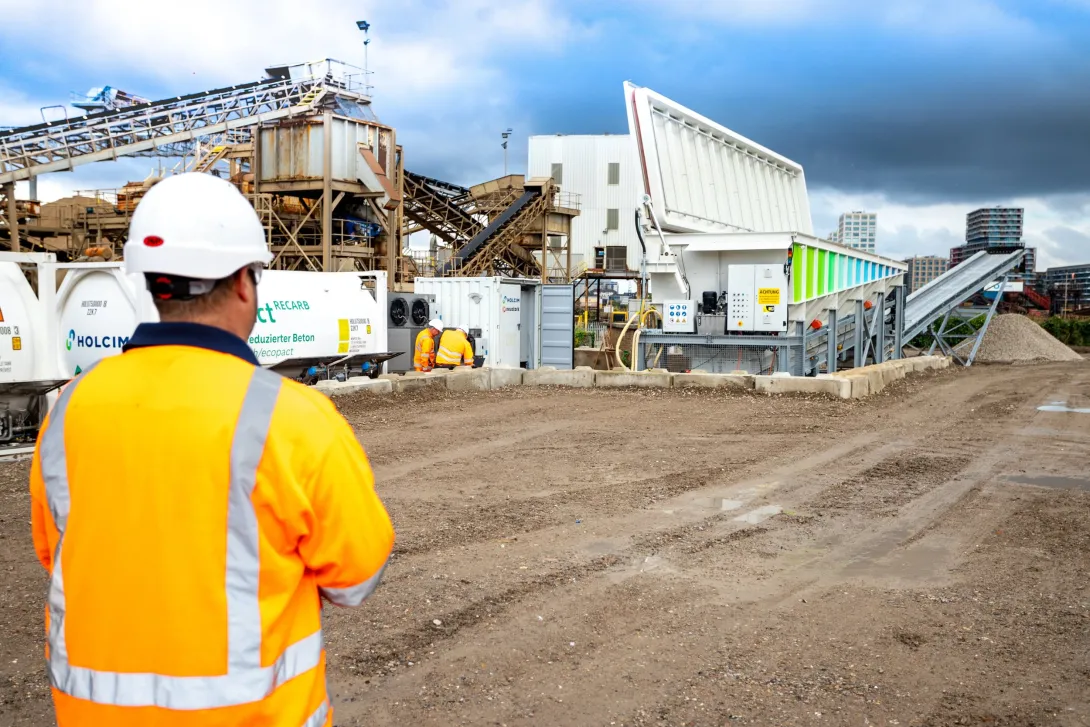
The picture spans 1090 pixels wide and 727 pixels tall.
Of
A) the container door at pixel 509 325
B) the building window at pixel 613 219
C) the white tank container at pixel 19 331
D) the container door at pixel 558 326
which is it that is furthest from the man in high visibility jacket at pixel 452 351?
the building window at pixel 613 219

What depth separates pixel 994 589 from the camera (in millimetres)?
5520

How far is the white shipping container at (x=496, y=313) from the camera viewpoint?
749 inches

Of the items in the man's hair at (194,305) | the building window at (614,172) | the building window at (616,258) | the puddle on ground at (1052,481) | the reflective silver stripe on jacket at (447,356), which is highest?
the building window at (614,172)

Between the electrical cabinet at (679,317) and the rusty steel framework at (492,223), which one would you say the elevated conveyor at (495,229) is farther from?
the electrical cabinet at (679,317)

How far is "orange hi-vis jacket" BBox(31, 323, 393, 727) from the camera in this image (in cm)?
178

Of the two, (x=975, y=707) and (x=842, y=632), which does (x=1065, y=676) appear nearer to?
(x=975, y=707)

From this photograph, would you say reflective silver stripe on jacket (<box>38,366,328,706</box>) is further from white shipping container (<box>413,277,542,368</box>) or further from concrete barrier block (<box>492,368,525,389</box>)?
white shipping container (<box>413,277,542,368</box>)

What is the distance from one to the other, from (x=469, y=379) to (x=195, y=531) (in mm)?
13916

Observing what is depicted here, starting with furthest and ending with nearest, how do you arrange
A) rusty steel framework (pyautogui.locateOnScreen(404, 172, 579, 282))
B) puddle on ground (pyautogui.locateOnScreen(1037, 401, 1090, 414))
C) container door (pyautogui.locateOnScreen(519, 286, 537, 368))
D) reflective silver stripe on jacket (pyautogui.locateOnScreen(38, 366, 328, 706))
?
rusty steel framework (pyautogui.locateOnScreen(404, 172, 579, 282))
container door (pyautogui.locateOnScreen(519, 286, 537, 368))
puddle on ground (pyautogui.locateOnScreen(1037, 401, 1090, 414))
reflective silver stripe on jacket (pyautogui.locateOnScreen(38, 366, 328, 706))

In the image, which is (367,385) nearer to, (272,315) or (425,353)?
(272,315)

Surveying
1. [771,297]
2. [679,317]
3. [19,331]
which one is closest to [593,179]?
[679,317]

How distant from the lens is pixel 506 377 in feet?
54.2

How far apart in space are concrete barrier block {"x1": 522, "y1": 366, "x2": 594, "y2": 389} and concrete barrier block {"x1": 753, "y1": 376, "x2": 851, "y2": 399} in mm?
2986

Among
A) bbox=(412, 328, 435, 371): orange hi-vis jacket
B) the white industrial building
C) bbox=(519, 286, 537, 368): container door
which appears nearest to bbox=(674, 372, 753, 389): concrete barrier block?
bbox=(412, 328, 435, 371): orange hi-vis jacket
